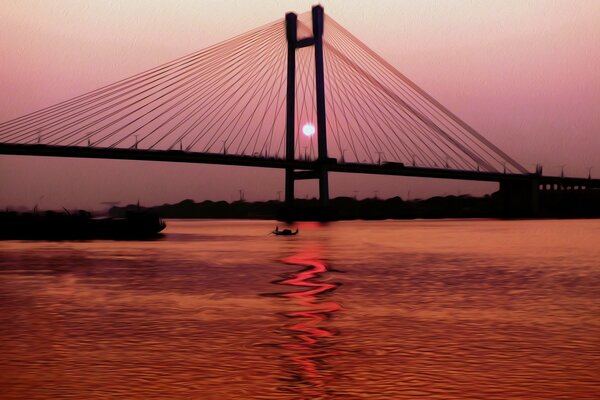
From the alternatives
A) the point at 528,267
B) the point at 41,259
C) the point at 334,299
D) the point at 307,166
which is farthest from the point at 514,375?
the point at 307,166

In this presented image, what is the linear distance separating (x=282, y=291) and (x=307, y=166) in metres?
48.1

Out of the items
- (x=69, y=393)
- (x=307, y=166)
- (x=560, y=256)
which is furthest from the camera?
(x=307, y=166)

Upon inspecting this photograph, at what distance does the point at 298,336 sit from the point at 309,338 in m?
0.27

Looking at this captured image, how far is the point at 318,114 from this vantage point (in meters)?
66.4

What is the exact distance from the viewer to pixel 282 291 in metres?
19.2

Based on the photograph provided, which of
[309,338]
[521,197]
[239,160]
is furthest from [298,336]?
[521,197]

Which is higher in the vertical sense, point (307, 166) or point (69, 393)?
point (307, 166)

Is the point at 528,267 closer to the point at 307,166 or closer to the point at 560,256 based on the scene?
the point at 560,256

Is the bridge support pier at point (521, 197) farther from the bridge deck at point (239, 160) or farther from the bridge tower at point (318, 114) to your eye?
the bridge tower at point (318, 114)

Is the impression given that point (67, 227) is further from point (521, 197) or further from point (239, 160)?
point (521, 197)

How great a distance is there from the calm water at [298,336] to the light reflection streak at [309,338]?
0.09ft

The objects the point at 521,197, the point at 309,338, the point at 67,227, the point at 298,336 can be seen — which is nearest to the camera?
the point at 309,338

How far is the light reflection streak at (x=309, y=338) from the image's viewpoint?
845cm

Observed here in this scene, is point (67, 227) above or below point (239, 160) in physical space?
below
